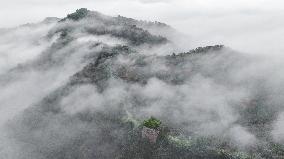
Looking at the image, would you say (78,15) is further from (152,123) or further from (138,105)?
(152,123)

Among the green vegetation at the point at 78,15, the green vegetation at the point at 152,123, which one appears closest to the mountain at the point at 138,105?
the green vegetation at the point at 152,123

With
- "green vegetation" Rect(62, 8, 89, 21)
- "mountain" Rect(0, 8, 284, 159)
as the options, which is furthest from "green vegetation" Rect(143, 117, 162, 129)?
"green vegetation" Rect(62, 8, 89, 21)

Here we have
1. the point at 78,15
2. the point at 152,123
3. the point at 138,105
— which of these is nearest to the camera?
the point at 152,123

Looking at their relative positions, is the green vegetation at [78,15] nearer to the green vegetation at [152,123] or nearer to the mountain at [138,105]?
the mountain at [138,105]

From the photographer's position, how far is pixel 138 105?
9656cm

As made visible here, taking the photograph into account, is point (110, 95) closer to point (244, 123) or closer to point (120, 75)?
point (120, 75)

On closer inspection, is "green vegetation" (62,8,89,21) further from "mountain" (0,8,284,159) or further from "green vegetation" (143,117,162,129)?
"green vegetation" (143,117,162,129)

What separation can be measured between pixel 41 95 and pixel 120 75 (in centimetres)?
1883

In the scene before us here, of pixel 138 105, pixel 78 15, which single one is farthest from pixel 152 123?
pixel 78 15

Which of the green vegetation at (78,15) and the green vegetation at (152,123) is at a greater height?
the green vegetation at (78,15)

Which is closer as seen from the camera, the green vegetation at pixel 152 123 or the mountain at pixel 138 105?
the mountain at pixel 138 105

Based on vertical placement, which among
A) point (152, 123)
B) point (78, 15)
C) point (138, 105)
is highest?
point (78, 15)

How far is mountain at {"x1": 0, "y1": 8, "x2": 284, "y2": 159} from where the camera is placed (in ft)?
265

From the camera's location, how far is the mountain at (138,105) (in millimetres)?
80875
